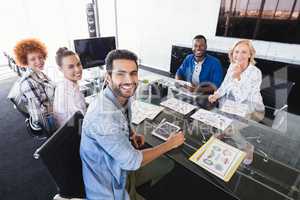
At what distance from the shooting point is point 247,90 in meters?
1.61

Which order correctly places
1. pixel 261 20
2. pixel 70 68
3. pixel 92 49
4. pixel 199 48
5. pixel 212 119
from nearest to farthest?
pixel 212 119, pixel 70 68, pixel 199 48, pixel 261 20, pixel 92 49

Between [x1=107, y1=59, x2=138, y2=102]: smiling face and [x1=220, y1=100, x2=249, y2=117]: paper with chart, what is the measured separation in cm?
91

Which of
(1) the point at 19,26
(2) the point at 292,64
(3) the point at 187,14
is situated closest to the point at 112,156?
(2) the point at 292,64

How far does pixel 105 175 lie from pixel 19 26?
20.0 ft

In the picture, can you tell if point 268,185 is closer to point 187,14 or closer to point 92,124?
point 92,124

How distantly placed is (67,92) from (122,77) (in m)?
0.64

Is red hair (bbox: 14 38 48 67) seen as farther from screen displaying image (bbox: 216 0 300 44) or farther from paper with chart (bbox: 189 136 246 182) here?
screen displaying image (bbox: 216 0 300 44)

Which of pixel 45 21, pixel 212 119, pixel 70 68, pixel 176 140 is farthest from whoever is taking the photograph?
pixel 45 21

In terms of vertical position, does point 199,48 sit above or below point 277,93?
above

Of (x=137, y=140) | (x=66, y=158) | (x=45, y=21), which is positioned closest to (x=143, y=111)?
(x=137, y=140)

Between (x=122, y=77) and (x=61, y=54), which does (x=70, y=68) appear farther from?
(x=122, y=77)

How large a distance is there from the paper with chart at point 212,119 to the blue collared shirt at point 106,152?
616mm

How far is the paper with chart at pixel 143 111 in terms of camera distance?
1.29 m

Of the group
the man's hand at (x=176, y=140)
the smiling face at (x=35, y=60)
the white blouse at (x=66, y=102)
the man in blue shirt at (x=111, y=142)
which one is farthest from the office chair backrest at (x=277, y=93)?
the smiling face at (x=35, y=60)
